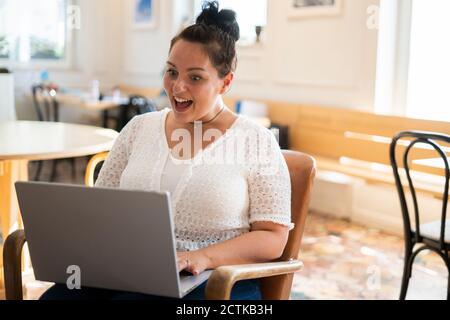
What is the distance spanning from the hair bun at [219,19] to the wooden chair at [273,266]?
38 centimetres

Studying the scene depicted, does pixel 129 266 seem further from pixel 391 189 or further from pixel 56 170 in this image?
pixel 56 170

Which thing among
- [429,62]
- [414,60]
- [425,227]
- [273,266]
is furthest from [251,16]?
[273,266]

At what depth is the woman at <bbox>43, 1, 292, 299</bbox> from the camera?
1471 mm

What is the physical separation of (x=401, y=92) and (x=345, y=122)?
1.56 feet

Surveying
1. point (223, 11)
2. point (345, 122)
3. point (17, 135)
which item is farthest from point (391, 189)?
point (223, 11)

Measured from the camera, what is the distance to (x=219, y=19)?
1.58 m

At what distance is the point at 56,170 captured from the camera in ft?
20.2

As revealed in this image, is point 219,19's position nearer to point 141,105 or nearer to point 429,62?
point 429,62

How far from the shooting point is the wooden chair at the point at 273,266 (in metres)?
1.22

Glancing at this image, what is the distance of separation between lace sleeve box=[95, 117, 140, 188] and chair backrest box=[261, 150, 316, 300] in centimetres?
44

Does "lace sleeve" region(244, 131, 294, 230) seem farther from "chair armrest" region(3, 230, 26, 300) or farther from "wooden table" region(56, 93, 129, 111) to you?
"wooden table" region(56, 93, 129, 111)

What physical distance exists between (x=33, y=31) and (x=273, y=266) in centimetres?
683

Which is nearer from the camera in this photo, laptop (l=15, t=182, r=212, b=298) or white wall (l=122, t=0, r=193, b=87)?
laptop (l=15, t=182, r=212, b=298)

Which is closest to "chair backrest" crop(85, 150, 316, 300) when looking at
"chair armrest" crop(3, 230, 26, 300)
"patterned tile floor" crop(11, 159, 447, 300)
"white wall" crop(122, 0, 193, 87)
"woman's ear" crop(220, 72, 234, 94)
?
"woman's ear" crop(220, 72, 234, 94)
